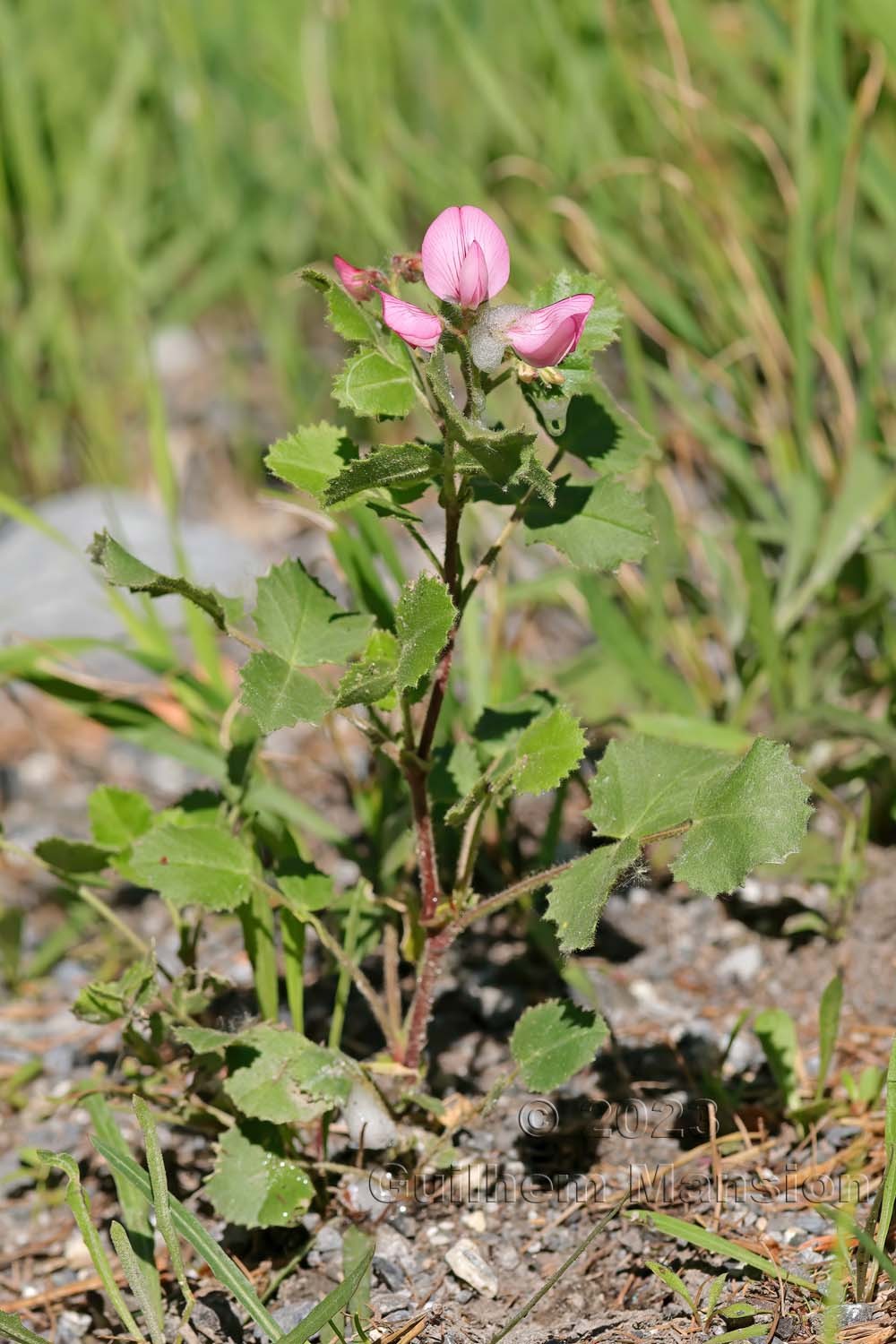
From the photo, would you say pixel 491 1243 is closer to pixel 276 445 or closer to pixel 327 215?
pixel 276 445

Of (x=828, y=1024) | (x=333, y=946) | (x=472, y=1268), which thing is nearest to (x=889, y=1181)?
(x=828, y=1024)

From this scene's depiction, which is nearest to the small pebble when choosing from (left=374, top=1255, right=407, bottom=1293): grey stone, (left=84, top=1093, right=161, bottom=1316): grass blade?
(left=374, top=1255, right=407, bottom=1293): grey stone

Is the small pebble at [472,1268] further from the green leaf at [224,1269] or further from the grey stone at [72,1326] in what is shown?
the grey stone at [72,1326]

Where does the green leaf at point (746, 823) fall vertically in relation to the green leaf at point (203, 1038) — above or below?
above

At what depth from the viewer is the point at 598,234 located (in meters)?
2.23

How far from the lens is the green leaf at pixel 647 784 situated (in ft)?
3.94

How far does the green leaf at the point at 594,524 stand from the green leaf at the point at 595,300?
0.15 meters

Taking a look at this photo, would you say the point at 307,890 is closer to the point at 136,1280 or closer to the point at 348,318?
the point at 136,1280

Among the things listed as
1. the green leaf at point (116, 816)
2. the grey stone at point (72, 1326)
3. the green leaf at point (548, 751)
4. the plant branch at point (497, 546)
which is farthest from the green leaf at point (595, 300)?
the grey stone at point (72, 1326)

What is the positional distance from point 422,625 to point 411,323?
240mm

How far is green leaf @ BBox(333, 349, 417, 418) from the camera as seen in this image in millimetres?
1078

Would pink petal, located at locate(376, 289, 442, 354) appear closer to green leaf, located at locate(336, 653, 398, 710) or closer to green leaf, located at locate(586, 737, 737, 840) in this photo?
green leaf, located at locate(336, 653, 398, 710)

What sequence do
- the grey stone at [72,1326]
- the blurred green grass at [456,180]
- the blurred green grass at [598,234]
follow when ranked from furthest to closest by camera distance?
the blurred green grass at [456,180], the blurred green grass at [598,234], the grey stone at [72,1326]

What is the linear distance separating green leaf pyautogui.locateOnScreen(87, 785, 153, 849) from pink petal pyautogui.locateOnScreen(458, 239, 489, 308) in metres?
0.70
